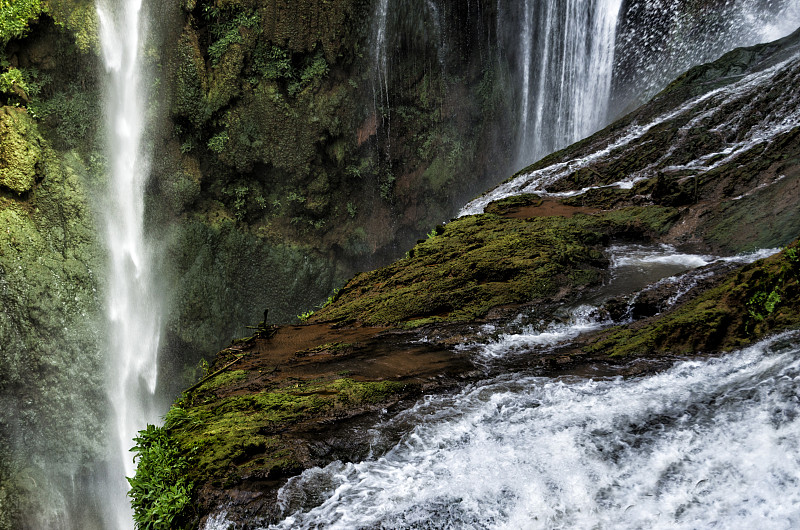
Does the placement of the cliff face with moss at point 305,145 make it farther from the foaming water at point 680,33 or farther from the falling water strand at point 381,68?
the foaming water at point 680,33

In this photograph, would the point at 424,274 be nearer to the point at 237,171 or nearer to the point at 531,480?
the point at 531,480

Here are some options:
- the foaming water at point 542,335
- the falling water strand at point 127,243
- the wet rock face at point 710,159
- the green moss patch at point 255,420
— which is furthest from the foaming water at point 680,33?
the falling water strand at point 127,243

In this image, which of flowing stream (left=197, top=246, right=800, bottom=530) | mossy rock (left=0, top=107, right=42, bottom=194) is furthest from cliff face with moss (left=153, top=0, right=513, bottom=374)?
flowing stream (left=197, top=246, right=800, bottom=530)

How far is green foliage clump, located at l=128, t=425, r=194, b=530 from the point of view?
8.61 feet

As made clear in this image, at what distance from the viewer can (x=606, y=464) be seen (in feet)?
8.11

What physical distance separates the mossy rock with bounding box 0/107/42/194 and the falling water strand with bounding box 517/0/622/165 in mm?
12923

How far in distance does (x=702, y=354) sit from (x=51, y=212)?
14.5 metres

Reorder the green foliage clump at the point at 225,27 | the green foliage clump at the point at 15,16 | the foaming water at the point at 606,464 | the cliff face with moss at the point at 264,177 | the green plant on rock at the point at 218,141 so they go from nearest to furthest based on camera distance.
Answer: the foaming water at the point at 606,464, the cliff face with moss at the point at 264,177, the green foliage clump at the point at 15,16, the green foliage clump at the point at 225,27, the green plant on rock at the point at 218,141

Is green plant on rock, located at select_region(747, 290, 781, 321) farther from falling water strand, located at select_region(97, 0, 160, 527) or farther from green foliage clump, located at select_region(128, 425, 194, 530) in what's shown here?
falling water strand, located at select_region(97, 0, 160, 527)

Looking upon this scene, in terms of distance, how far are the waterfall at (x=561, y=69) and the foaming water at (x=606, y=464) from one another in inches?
440

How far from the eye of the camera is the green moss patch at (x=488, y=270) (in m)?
4.93

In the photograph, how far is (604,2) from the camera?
1225 centimetres

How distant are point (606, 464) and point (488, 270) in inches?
114

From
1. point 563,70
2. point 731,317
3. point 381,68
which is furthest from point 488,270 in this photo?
point 381,68
